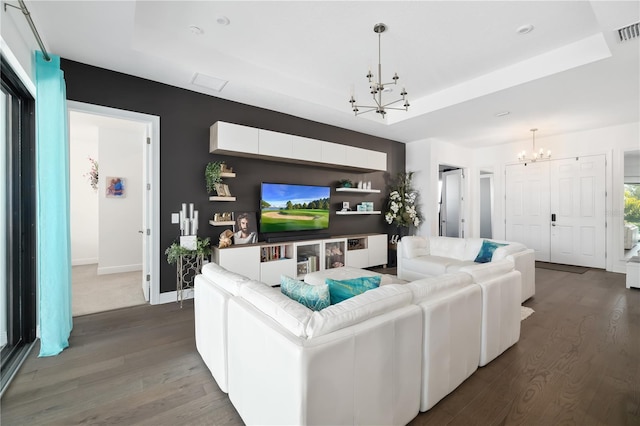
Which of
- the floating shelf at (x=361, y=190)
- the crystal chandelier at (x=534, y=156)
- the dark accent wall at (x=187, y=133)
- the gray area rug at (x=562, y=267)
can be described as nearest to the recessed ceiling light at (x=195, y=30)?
the dark accent wall at (x=187, y=133)

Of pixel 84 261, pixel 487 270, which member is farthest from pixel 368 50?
pixel 84 261

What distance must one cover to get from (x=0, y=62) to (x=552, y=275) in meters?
7.41

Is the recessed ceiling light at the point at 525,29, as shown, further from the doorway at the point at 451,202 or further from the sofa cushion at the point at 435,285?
the doorway at the point at 451,202

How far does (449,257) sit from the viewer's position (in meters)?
4.45

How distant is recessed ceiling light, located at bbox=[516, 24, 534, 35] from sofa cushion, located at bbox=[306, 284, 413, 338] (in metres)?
2.94

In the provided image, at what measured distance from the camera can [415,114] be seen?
4.82 m

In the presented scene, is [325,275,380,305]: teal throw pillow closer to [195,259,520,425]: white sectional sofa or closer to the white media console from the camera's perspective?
[195,259,520,425]: white sectional sofa

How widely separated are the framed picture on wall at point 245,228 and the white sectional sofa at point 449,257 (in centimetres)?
230

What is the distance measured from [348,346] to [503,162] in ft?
24.1

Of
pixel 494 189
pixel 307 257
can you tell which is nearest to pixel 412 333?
pixel 307 257

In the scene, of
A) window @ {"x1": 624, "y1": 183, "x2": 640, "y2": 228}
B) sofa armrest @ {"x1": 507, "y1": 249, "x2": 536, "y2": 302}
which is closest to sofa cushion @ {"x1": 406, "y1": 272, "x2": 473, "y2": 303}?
sofa armrest @ {"x1": 507, "y1": 249, "x2": 536, "y2": 302}

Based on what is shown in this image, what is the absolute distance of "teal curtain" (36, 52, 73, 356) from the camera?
237cm

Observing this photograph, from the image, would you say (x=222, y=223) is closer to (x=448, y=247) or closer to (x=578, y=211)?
(x=448, y=247)

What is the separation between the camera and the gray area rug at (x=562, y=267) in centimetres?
551
